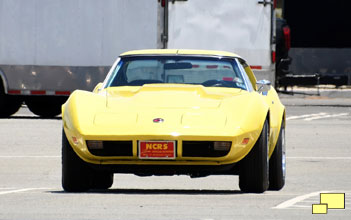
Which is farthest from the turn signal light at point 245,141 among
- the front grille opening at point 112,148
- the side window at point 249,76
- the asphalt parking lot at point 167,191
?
the side window at point 249,76

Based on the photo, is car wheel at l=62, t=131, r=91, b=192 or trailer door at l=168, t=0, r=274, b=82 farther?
trailer door at l=168, t=0, r=274, b=82

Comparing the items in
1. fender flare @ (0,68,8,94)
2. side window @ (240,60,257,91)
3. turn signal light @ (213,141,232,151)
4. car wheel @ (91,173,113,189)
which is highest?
side window @ (240,60,257,91)

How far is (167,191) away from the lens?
1112 cm

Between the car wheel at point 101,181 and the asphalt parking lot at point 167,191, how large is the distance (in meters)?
0.14

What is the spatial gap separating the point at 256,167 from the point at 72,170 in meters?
1.64

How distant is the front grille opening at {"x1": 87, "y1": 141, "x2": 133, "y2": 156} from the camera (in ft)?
33.8

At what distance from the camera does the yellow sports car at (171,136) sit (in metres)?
10.3

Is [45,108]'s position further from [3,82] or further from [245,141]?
[245,141]

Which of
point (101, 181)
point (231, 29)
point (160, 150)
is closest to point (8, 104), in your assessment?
point (231, 29)

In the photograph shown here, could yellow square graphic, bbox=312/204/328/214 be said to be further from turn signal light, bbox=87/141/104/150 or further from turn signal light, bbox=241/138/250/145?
turn signal light, bbox=87/141/104/150

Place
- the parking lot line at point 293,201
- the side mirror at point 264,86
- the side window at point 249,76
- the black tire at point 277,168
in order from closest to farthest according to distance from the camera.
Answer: the parking lot line at point 293,201
the black tire at point 277,168
the side mirror at point 264,86
the side window at point 249,76

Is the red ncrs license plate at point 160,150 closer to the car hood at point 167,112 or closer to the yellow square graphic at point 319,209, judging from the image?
the car hood at point 167,112

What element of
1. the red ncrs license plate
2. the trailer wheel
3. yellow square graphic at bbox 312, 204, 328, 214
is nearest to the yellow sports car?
the red ncrs license plate

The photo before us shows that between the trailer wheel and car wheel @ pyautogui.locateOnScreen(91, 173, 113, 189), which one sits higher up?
car wheel @ pyautogui.locateOnScreen(91, 173, 113, 189)
